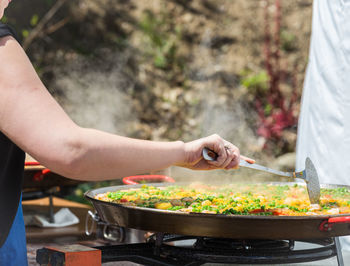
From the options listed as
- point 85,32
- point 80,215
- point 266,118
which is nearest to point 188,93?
point 266,118

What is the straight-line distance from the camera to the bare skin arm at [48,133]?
991mm

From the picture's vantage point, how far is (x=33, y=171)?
3229 mm

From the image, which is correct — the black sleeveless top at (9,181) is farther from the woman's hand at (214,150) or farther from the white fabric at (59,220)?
the white fabric at (59,220)

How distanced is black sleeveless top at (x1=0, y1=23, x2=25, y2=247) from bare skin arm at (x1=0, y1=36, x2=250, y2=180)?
23cm

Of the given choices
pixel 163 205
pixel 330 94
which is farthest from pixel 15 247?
pixel 330 94

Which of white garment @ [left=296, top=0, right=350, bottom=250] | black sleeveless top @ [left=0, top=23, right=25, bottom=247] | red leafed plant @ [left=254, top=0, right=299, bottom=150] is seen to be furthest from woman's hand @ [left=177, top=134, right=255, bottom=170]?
red leafed plant @ [left=254, top=0, right=299, bottom=150]

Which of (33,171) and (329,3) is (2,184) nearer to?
(33,171)

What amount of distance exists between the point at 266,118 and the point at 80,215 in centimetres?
445

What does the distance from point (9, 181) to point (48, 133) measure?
1.18ft

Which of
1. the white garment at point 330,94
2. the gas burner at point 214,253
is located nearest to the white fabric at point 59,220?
the white garment at point 330,94

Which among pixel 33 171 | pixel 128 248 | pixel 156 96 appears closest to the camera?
pixel 128 248

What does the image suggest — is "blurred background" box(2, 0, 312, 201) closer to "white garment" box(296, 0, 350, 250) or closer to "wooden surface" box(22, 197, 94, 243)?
"wooden surface" box(22, 197, 94, 243)

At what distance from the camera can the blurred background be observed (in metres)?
7.53

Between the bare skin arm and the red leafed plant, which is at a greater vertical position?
the red leafed plant
